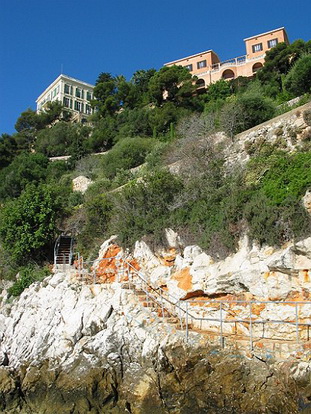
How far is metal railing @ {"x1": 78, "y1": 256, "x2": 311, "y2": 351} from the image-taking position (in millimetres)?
10414

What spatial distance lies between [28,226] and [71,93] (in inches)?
2007

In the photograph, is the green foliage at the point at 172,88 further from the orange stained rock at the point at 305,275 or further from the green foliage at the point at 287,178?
the orange stained rock at the point at 305,275

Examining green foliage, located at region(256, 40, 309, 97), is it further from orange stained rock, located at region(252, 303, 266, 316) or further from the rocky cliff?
orange stained rock, located at region(252, 303, 266, 316)

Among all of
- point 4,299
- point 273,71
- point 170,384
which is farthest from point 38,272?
point 273,71

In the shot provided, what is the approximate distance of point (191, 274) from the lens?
13234mm

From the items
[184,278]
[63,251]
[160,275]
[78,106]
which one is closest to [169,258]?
[160,275]

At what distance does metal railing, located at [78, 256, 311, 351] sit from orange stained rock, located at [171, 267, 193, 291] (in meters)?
0.51

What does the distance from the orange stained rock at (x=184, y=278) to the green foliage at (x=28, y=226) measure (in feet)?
26.2

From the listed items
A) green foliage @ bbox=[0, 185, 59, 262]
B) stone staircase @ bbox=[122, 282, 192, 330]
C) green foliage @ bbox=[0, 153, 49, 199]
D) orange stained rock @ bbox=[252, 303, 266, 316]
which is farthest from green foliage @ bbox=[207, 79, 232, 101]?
orange stained rock @ bbox=[252, 303, 266, 316]

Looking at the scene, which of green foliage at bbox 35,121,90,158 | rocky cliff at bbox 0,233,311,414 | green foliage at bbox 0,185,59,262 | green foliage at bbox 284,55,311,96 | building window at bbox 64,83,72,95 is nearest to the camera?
rocky cliff at bbox 0,233,311,414

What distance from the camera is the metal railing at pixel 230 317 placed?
10.4m

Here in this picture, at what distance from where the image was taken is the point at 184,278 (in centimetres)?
1332

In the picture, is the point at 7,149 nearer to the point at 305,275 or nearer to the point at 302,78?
the point at 302,78

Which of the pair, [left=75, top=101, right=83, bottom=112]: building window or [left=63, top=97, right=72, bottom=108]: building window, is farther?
[left=75, top=101, right=83, bottom=112]: building window
